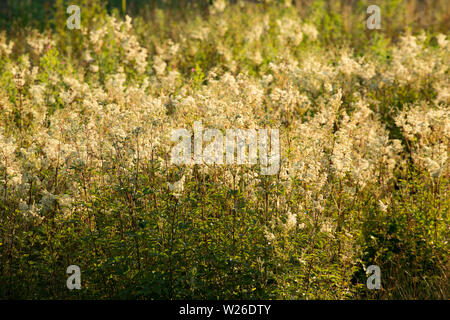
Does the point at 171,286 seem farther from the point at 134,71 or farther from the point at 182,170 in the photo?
the point at 134,71

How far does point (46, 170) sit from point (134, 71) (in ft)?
14.5

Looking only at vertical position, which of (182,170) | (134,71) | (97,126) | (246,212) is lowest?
(246,212)

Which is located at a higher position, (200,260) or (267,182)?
(267,182)

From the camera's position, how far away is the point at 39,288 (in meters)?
3.96

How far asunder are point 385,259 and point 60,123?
3309mm

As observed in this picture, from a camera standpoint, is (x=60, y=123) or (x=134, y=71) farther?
(x=134, y=71)

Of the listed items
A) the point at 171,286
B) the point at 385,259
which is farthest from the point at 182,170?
the point at 385,259

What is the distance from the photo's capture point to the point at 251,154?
394 centimetres

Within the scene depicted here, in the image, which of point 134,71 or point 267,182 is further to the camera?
point 134,71

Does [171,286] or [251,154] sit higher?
[251,154]

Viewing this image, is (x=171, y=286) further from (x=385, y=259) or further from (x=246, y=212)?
(x=385, y=259)

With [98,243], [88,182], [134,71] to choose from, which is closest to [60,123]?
[88,182]
